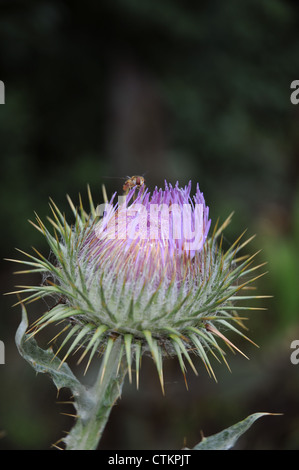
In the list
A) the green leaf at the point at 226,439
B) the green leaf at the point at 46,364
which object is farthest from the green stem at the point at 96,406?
the green leaf at the point at 226,439

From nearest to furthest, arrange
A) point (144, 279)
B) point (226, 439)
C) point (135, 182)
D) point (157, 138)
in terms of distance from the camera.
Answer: point (226, 439)
point (144, 279)
point (135, 182)
point (157, 138)

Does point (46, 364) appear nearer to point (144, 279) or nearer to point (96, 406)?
point (96, 406)

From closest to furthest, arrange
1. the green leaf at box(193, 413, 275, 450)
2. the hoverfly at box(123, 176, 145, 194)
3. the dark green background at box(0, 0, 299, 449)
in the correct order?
the green leaf at box(193, 413, 275, 450) < the hoverfly at box(123, 176, 145, 194) < the dark green background at box(0, 0, 299, 449)

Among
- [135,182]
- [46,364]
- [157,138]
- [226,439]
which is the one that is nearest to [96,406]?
[46,364]

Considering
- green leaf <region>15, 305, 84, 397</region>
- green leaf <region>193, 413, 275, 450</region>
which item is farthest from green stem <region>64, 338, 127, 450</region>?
green leaf <region>193, 413, 275, 450</region>

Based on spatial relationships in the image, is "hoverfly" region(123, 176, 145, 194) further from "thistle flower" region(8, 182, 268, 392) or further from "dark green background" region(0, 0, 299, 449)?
"dark green background" region(0, 0, 299, 449)

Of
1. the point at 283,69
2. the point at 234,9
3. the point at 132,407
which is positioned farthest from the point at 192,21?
the point at 132,407
